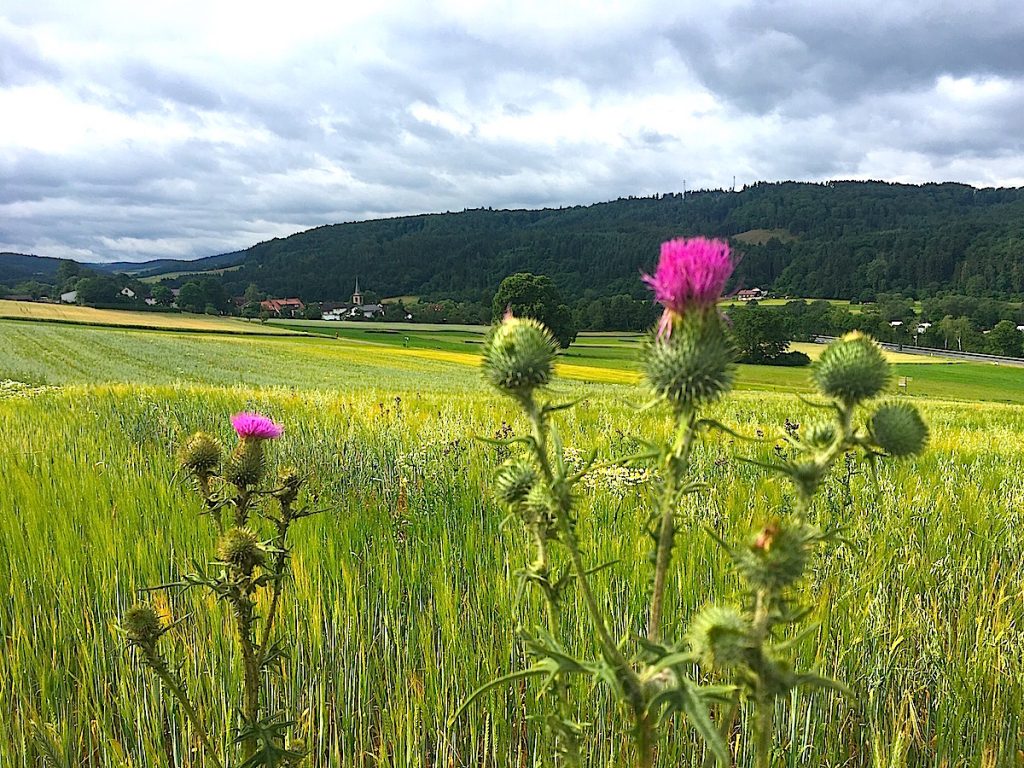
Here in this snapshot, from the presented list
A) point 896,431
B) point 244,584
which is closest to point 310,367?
point 244,584

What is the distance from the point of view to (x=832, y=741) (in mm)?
2055

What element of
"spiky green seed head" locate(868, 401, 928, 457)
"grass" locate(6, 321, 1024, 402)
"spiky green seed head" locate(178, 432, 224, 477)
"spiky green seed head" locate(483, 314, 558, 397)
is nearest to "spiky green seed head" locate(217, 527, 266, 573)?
"spiky green seed head" locate(178, 432, 224, 477)

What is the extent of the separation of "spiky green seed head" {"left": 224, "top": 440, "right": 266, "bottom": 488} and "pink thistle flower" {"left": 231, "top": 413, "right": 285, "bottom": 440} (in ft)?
A: 0.36

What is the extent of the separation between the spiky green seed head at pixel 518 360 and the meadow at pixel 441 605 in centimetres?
8

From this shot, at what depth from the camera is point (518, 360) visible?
3.97 feet

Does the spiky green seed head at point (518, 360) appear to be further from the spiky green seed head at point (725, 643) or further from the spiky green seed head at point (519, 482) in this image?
the spiky green seed head at point (725, 643)

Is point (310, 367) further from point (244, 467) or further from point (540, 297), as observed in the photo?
point (244, 467)

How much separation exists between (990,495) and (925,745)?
3.26 meters

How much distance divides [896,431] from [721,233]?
2861 inches

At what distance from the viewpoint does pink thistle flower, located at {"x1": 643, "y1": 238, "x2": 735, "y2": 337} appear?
111 cm

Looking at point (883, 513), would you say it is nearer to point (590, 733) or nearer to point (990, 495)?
point (990, 495)

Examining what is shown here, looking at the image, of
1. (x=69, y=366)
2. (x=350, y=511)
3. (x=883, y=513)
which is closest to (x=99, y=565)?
(x=350, y=511)

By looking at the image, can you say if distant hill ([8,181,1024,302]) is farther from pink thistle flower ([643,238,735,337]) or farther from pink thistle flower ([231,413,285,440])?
pink thistle flower ([643,238,735,337])

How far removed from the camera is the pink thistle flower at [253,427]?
2.02 meters
